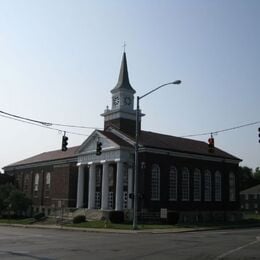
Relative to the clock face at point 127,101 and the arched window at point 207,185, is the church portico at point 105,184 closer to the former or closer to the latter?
the clock face at point 127,101

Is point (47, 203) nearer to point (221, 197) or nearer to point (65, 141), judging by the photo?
point (221, 197)

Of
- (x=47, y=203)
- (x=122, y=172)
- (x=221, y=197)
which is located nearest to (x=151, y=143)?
(x=122, y=172)

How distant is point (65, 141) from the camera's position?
31766 mm

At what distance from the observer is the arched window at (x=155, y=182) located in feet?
186

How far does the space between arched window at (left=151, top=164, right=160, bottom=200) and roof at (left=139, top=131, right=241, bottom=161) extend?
2768 millimetres

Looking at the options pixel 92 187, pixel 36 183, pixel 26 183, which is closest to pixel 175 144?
pixel 92 187

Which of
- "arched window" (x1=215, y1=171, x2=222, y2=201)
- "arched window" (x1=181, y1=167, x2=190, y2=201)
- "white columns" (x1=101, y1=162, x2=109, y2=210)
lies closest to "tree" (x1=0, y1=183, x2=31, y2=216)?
"white columns" (x1=101, y1=162, x2=109, y2=210)

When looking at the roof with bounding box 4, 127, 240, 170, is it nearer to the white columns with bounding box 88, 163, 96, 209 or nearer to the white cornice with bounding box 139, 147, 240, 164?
the white cornice with bounding box 139, 147, 240, 164

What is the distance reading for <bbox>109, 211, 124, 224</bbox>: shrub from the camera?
164 ft

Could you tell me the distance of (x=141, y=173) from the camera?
55906 mm

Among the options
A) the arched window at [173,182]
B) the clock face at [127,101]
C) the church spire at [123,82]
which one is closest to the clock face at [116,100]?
the church spire at [123,82]

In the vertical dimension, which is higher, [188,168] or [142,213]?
[188,168]

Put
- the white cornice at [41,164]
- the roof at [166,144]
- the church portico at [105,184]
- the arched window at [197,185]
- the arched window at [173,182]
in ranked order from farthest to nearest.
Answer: the white cornice at [41,164], the arched window at [197,185], the arched window at [173,182], the roof at [166,144], the church portico at [105,184]

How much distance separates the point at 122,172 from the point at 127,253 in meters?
36.7
